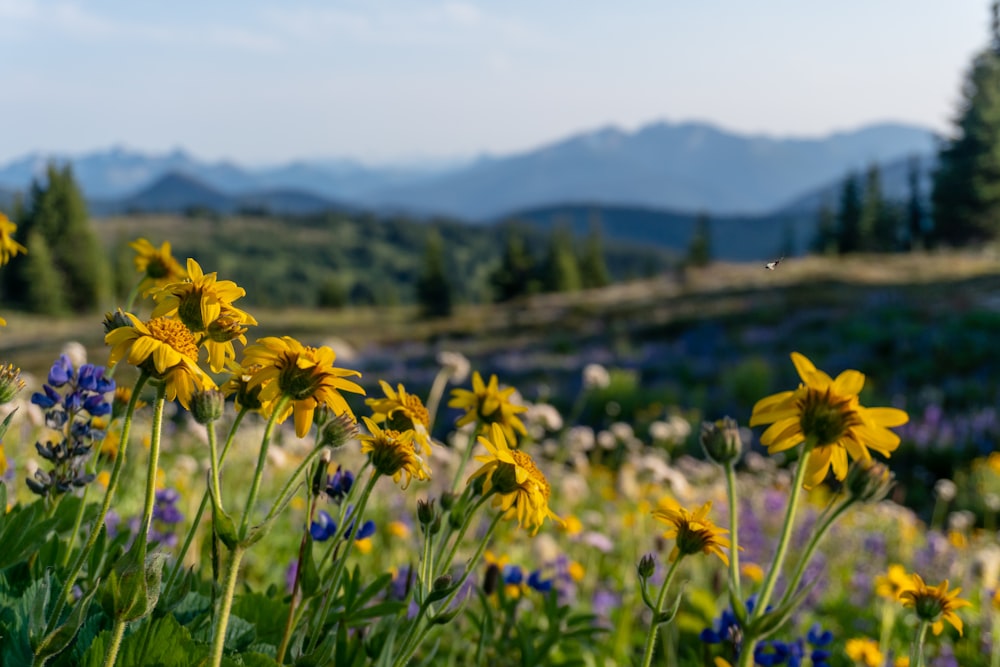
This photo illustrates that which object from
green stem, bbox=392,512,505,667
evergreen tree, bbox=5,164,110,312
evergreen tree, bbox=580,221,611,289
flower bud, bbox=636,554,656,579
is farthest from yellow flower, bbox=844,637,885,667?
evergreen tree, bbox=580,221,611,289

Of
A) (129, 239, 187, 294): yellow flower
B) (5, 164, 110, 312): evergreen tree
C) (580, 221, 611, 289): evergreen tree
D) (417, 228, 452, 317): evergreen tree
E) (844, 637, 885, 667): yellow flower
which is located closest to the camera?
(129, 239, 187, 294): yellow flower

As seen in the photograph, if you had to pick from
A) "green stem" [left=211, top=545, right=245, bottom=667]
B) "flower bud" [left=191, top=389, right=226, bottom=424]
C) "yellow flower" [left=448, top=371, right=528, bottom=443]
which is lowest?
"green stem" [left=211, top=545, right=245, bottom=667]

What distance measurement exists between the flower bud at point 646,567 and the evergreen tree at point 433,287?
54.7 meters

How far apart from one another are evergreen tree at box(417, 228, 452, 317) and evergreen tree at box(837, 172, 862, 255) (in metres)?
30.1

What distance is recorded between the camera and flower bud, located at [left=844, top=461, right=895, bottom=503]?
1.04m

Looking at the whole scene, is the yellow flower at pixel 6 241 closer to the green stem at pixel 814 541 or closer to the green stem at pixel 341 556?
the green stem at pixel 341 556

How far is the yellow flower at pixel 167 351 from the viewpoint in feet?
3.38

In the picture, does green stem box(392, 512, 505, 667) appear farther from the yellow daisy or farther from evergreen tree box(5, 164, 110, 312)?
evergreen tree box(5, 164, 110, 312)

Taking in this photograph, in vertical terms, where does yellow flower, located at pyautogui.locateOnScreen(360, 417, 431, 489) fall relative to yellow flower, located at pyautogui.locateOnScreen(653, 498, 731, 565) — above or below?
above

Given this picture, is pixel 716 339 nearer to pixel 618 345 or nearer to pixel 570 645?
pixel 618 345

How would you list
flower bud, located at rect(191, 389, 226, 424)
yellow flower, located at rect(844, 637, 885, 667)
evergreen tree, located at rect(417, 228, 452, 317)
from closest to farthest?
flower bud, located at rect(191, 389, 226, 424) < yellow flower, located at rect(844, 637, 885, 667) < evergreen tree, located at rect(417, 228, 452, 317)

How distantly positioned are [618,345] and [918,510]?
10307 millimetres

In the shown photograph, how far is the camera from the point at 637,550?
143 inches

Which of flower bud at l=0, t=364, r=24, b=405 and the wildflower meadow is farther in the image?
flower bud at l=0, t=364, r=24, b=405
